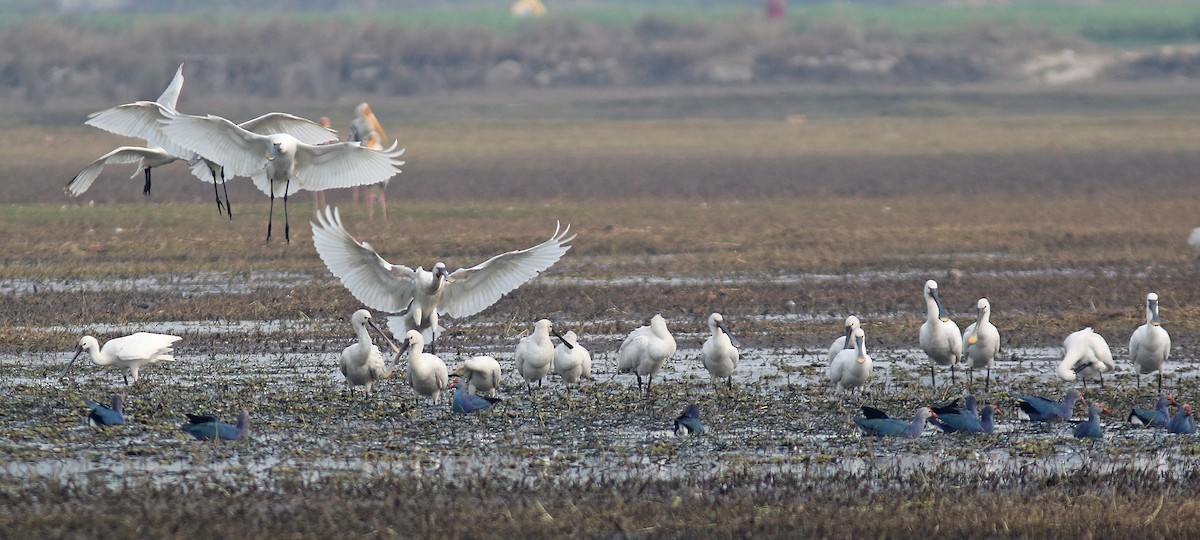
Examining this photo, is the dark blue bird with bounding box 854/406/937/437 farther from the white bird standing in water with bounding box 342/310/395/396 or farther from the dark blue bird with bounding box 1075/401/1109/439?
the white bird standing in water with bounding box 342/310/395/396

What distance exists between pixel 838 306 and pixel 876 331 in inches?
49.8

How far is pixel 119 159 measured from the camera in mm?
15227

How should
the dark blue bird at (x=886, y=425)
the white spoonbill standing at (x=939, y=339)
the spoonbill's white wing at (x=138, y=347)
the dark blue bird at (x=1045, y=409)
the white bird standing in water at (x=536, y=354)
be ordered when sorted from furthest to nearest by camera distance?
1. the white spoonbill standing at (x=939, y=339)
2. the white bird standing in water at (x=536, y=354)
3. the spoonbill's white wing at (x=138, y=347)
4. the dark blue bird at (x=1045, y=409)
5. the dark blue bird at (x=886, y=425)

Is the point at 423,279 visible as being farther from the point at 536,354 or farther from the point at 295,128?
the point at 295,128

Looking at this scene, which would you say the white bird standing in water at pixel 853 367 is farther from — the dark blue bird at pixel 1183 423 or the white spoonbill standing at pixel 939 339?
the dark blue bird at pixel 1183 423

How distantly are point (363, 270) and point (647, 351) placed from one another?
7.97ft

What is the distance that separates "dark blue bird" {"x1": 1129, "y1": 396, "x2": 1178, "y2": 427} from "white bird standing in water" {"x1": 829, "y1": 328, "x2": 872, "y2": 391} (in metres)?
1.76

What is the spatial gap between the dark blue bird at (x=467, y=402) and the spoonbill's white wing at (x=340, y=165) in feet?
10.9

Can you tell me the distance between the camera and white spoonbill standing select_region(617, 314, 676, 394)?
11.7 m

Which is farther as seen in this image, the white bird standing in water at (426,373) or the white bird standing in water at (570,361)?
the white bird standing in water at (570,361)

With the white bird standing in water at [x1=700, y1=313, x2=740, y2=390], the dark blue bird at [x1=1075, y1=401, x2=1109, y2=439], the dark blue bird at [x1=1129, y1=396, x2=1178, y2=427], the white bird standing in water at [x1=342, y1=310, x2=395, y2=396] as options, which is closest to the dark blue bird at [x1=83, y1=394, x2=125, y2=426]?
the white bird standing in water at [x1=342, y1=310, x2=395, y2=396]

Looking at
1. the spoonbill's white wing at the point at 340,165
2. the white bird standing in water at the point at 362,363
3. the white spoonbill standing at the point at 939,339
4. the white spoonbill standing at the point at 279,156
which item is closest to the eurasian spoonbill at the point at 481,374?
the white bird standing in water at the point at 362,363

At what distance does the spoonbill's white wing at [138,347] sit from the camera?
11562 mm

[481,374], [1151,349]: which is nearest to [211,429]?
[481,374]
